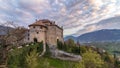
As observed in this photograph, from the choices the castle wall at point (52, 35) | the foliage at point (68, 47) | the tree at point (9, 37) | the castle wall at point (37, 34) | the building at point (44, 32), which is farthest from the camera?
the foliage at point (68, 47)

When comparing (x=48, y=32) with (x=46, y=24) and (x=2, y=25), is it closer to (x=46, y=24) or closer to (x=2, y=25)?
(x=46, y=24)

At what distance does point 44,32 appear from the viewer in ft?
362

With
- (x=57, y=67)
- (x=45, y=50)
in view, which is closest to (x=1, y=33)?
(x=57, y=67)

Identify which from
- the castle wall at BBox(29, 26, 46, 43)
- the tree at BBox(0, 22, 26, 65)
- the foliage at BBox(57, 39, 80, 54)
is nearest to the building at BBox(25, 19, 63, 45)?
the castle wall at BBox(29, 26, 46, 43)

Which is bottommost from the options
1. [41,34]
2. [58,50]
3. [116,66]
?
[116,66]

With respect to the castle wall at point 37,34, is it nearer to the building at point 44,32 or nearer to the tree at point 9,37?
the building at point 44,32

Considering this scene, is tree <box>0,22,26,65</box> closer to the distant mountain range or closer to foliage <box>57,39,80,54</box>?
the distant mountain range

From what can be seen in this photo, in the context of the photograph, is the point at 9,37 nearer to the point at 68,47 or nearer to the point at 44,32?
the point at 44,32

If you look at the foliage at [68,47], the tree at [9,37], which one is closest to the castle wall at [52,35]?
the foliage at [68,47]

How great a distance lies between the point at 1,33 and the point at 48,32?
95762 millimetres

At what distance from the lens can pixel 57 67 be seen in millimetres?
85250

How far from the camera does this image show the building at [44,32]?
106037 mm

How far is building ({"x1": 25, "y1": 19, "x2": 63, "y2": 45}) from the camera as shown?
106037 millimetres

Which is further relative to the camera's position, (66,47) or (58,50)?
(66,47)
